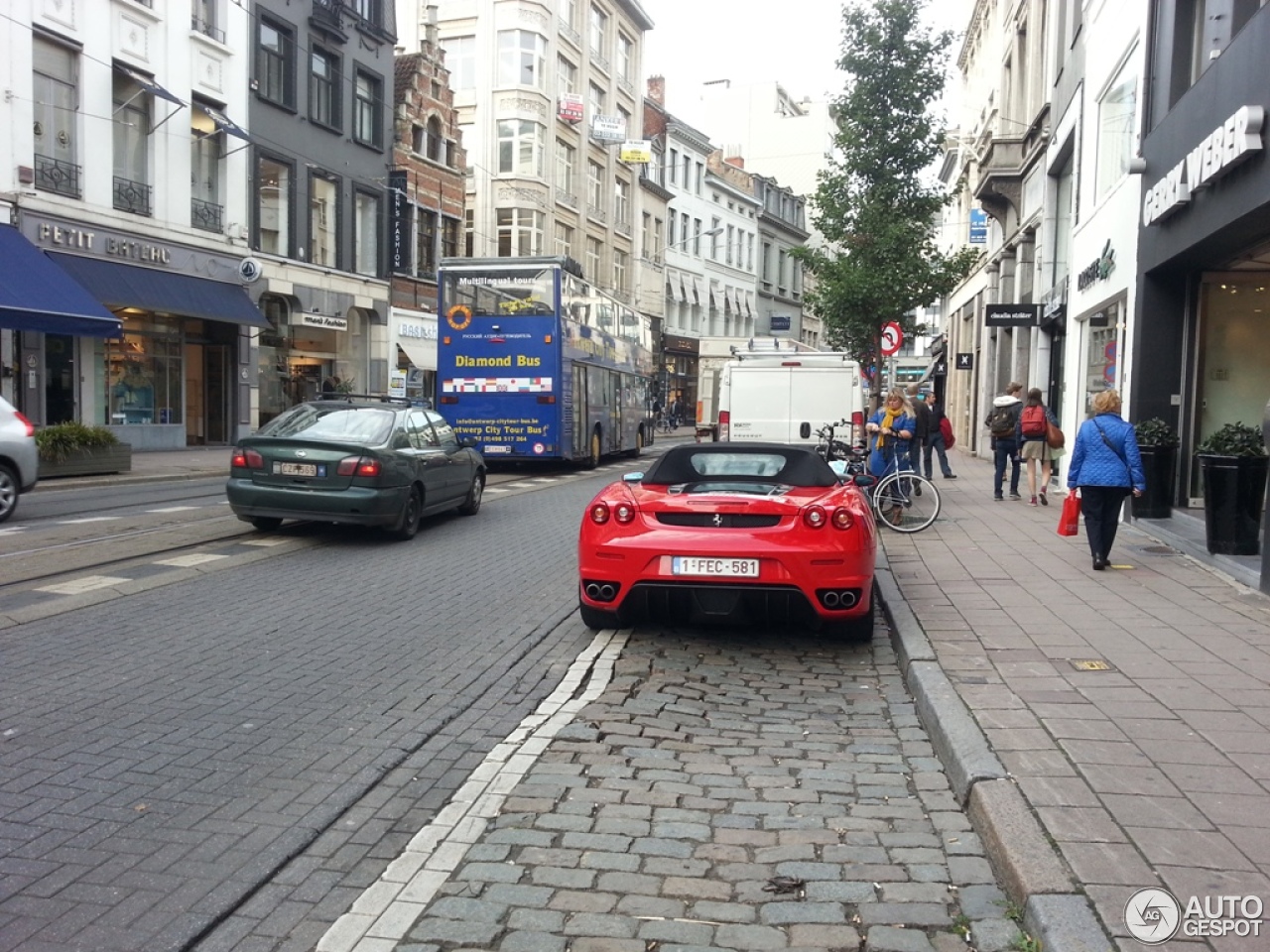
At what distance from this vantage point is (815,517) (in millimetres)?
6684

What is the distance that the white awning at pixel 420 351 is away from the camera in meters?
36.2

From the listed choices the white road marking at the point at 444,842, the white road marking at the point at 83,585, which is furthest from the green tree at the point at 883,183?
the white road marking at the point at 444,842

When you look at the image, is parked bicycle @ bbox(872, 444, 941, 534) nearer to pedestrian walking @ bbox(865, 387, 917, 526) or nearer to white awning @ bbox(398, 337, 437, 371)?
pedestrian walking @ bbox(865, 387, 917, 526)

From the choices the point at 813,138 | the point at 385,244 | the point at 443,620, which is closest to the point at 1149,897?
the point at 443,620

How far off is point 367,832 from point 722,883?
1304 millimetres

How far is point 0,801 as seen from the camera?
4.07m

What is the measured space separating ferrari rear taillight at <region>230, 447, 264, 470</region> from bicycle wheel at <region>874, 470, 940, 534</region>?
6886mm

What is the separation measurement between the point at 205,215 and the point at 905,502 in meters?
20.5

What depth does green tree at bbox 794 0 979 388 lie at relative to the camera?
2298 centimetres

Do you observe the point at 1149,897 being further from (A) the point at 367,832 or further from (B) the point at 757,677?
(B) the point at 757,677

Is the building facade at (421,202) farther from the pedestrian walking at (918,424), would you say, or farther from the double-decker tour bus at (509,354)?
the pedestrian walking at (918,424)

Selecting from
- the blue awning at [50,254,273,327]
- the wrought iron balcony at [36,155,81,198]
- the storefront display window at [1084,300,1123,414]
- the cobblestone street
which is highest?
the wrought iron balcony at [36,155,81,198]

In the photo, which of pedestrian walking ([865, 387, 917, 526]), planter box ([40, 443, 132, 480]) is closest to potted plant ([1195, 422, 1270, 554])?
pedestrian walking ([865, 387, 917, 526])

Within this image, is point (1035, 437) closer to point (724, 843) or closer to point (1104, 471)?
point (1104, 471)
